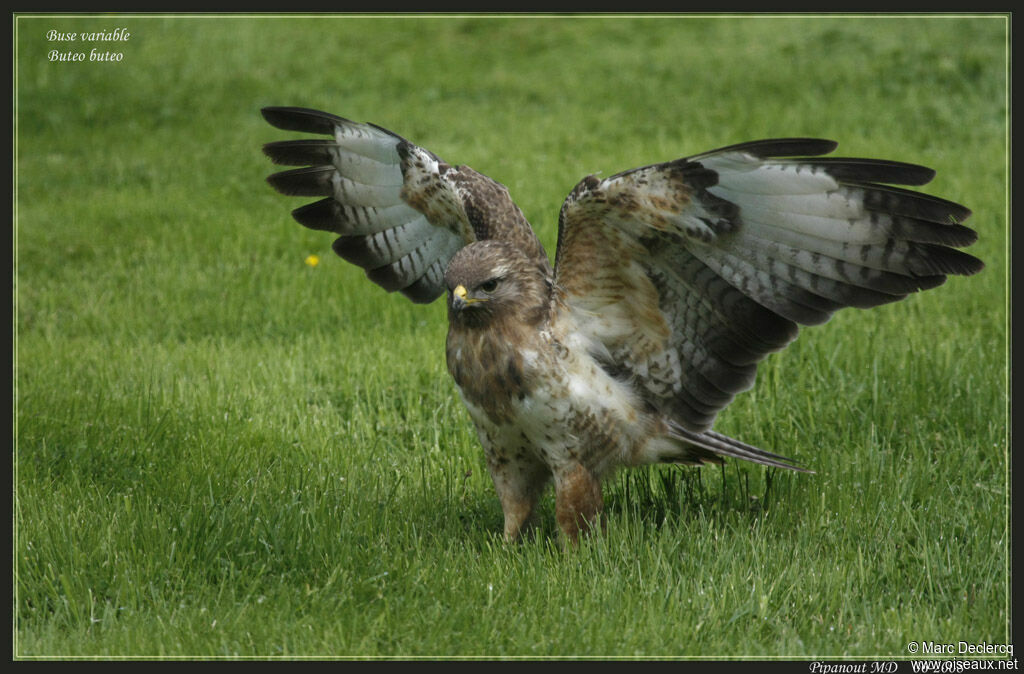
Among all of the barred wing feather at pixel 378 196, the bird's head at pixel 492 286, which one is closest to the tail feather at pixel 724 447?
the bird's head at pixel 492 286

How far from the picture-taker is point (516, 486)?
17.0ft

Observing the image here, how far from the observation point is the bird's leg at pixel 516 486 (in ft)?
16.9

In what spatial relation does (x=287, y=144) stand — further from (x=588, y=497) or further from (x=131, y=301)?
(x=131, y=301)

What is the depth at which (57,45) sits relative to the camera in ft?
45.2

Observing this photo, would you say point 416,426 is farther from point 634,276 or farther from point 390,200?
point 634,276

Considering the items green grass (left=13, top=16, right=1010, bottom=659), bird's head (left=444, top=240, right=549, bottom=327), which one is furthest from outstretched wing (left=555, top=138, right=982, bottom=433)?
green grass (left=13, top=16, right=1010, bottom=659)

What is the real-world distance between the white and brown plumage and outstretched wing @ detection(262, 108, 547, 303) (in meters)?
0.01

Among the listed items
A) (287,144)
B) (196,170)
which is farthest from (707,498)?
(196,170)

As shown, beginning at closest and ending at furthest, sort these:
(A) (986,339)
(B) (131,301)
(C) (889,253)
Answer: (C) (889,253)
(A) (986,339)
(B) (131,301)

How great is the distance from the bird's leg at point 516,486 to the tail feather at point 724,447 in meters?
0.68

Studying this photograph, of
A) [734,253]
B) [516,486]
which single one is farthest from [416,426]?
[734,253]

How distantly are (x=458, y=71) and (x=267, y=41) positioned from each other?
2853 mm

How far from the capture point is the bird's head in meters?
4.68

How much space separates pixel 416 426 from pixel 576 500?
1.74 meters
